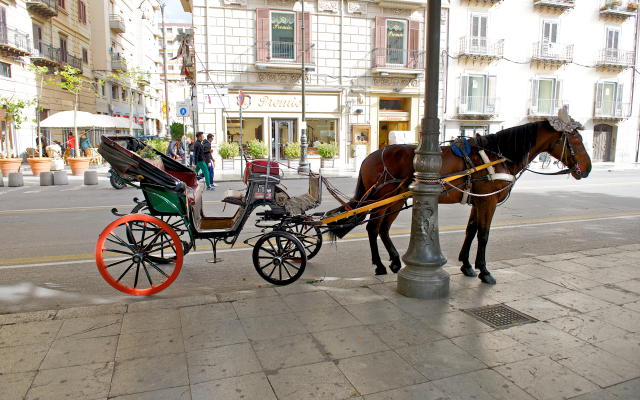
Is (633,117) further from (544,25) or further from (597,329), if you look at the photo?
(597,329)

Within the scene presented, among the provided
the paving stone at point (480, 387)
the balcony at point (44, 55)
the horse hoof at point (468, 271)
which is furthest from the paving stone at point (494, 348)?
the balcony at point (44, 55)

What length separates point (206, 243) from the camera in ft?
24.1

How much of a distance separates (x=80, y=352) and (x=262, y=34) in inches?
889

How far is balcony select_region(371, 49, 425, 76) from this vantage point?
25.0m

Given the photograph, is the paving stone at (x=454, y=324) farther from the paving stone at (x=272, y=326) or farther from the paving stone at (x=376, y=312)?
the paving stone at (x=272, y=326)

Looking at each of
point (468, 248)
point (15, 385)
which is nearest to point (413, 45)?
point (468, 248)

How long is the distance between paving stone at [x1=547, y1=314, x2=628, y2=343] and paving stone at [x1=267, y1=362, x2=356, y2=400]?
221 cm

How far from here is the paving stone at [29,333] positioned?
11.8 ft

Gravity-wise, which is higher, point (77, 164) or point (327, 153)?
point (327, 153)

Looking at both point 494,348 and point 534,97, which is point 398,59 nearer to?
point 534,97

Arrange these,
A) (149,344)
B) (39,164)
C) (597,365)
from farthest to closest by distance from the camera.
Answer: (39,164)
(149,344)
(597,365)

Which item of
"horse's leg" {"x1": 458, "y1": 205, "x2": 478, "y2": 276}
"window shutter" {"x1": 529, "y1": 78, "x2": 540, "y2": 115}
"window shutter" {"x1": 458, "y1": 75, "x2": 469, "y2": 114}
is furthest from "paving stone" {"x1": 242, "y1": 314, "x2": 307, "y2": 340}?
"window shutter" {"x1": 529, "y1": 78, "x2": 540, "y2": 115}

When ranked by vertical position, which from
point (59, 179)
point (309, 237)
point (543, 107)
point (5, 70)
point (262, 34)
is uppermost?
point (262, 34)

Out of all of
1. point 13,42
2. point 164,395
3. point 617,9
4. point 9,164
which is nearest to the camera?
point 164,395
